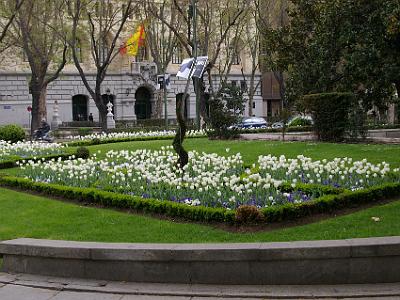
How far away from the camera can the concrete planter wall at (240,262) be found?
6.32m

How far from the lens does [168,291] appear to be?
6.38 meters

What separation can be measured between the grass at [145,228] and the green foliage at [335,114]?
9953 mm

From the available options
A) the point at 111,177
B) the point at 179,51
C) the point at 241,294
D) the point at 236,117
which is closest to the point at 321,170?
the point at 111,177

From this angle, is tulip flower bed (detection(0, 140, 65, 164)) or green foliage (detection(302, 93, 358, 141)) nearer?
tulip flower bed (detection(0, 140, 65, 164))

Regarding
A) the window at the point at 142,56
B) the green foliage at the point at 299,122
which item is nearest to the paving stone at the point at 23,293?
the green foliage at the point at 299,122

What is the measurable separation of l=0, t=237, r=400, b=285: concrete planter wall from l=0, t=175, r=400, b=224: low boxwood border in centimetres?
140

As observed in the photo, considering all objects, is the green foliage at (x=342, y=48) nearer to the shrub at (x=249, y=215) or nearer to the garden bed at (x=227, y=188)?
the garden bed at (x=227, y=188)

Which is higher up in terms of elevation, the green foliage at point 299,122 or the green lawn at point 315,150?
the green foliage at point 299,122

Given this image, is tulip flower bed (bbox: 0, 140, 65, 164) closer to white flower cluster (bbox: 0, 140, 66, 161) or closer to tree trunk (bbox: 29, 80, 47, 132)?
white flower cluster (bbox: 0, 140, 66, 161)

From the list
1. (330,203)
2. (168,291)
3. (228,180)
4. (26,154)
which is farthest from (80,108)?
(168,291)

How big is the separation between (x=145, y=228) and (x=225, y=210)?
1120mm

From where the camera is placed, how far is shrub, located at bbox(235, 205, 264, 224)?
307 inches

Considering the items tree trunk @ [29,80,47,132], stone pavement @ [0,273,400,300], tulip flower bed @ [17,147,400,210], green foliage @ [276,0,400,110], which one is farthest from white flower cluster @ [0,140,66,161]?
tree trunk @ [29,80,47,132]

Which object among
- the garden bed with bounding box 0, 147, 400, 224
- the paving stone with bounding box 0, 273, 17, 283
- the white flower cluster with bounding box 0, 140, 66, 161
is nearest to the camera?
the paving stone with bounding box 0, 273, 17, 283
